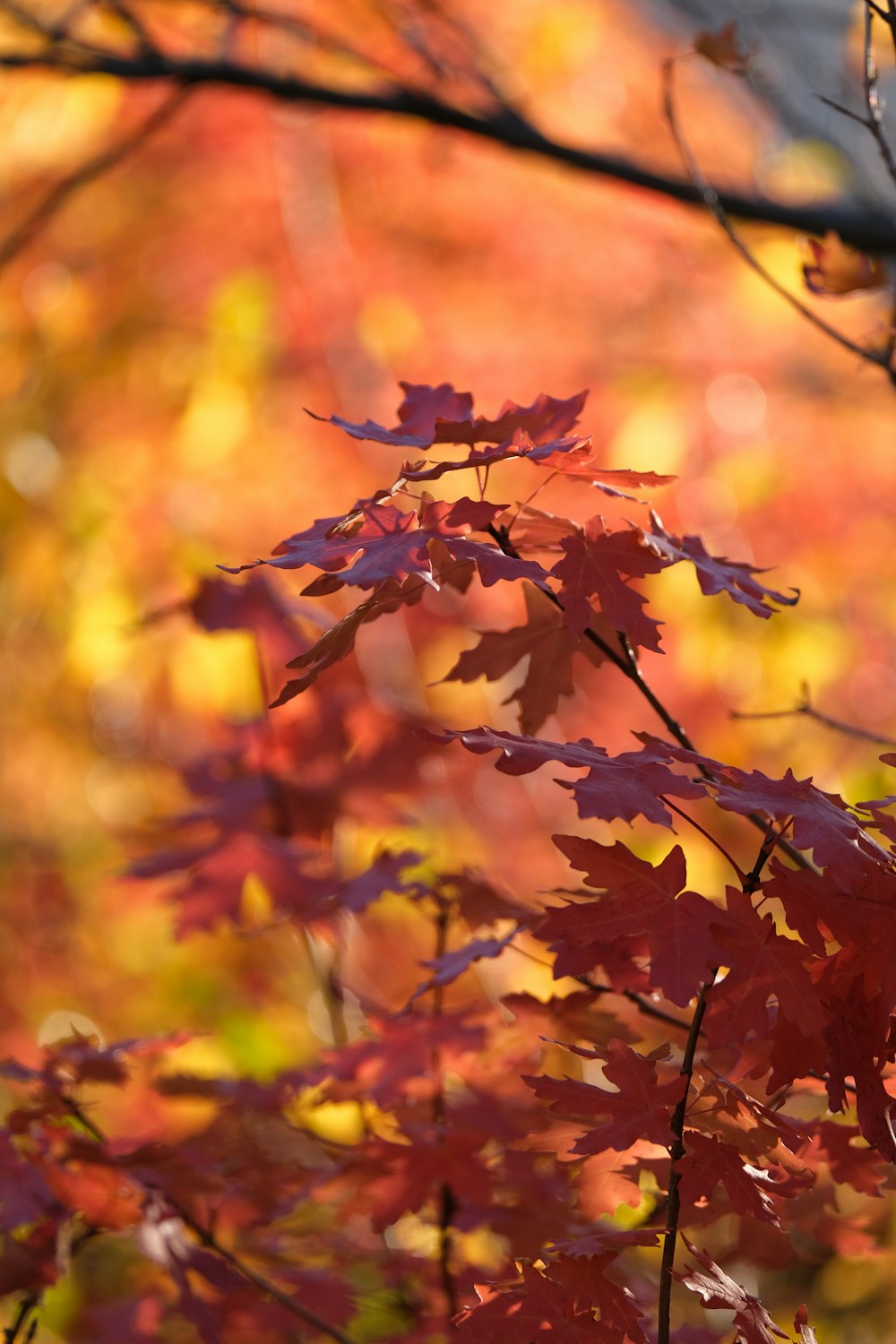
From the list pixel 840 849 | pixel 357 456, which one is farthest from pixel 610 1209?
pixel 357 456

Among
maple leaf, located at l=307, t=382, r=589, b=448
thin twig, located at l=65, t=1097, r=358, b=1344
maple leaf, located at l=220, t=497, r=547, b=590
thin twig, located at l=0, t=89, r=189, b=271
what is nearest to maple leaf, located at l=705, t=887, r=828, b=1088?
maple leaf, located at l=220, t=497, r=547, b=590

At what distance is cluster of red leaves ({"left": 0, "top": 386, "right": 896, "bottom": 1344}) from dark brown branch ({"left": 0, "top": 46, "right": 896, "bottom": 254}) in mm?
911

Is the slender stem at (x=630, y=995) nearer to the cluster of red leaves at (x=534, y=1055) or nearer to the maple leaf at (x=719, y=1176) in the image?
the cluster of red leaves at (x=534, y=1055)

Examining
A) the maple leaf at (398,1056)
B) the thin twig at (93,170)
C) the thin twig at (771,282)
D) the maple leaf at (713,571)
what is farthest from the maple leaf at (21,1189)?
the thin twig at (93,170)

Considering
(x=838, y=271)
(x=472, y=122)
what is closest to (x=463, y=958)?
(x=838, y=271)

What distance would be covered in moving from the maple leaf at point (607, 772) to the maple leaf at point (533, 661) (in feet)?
0.66

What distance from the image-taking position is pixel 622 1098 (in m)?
0.80

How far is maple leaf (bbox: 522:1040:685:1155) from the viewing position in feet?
2.57

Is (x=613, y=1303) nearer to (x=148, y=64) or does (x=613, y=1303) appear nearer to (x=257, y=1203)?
(x=257, y=1203)

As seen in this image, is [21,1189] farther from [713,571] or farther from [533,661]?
[713,571]

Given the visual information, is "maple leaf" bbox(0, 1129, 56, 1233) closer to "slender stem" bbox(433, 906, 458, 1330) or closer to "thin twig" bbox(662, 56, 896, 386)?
"slender stem" bbox(433, 906, 458, 1330)

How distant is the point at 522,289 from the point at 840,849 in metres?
3.79

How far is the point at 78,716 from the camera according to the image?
406cm

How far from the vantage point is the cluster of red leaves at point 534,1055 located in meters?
0.77
